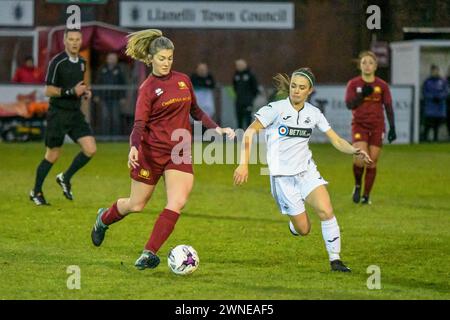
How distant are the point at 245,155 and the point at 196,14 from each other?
89.3 feet

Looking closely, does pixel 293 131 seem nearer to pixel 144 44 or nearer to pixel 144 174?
pixel 144 174

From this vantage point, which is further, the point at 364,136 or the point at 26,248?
the point at 364,136

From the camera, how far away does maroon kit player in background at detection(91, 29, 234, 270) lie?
10891 mm

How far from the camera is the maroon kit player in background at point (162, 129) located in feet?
35.7

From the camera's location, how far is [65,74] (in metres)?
16.5

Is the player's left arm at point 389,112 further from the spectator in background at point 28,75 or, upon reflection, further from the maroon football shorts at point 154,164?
the spectator in background at point 28,75

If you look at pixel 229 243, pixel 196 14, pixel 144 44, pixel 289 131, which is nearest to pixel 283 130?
pixel 289 131

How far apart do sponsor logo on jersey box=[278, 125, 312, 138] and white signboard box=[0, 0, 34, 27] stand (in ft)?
88.0

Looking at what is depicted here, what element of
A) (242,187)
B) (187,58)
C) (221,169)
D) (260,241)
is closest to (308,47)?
(187,58)

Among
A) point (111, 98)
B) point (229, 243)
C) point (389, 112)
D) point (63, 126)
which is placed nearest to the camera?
point (229, 243)
